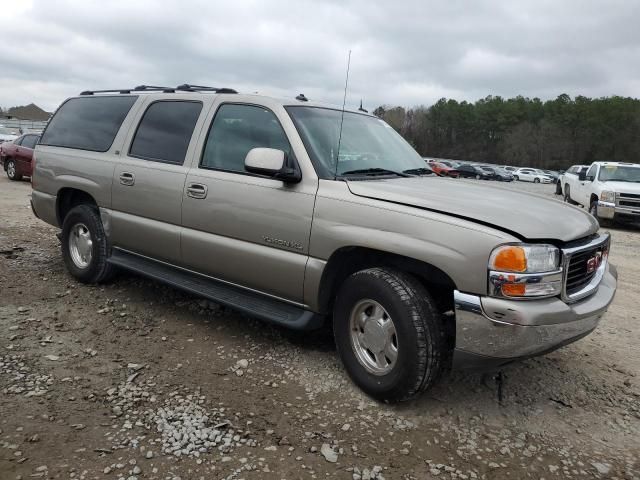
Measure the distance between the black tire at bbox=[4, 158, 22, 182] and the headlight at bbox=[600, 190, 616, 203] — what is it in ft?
51.4

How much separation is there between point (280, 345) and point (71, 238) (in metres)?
2.64

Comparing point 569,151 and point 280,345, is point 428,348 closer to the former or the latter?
point 280,345

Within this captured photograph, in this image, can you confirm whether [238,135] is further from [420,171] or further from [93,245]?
[93,245]

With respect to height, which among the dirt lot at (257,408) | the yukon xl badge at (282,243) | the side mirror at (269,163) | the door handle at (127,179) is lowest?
the dirt lot at (257,408)

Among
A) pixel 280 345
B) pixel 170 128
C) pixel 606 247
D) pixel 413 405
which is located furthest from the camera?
pixel 170 128

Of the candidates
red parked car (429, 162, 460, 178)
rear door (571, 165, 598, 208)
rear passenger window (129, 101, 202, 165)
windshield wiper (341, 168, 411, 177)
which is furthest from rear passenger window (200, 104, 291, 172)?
rear door (571, 165, 598, 208)

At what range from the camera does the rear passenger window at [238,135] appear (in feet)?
12.8

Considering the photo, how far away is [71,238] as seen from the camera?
5430mm

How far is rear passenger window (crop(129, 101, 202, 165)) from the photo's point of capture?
4.43 meters

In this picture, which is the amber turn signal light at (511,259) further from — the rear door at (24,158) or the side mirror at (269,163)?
the rear door at (24,158)

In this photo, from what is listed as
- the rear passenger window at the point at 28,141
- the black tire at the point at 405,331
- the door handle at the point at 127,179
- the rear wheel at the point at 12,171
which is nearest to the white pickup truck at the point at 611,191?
the black tire at the point at 405,331

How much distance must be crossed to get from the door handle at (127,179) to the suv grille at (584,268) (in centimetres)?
342

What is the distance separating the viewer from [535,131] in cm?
8731

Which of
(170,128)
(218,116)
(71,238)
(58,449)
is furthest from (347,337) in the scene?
(71,238)
